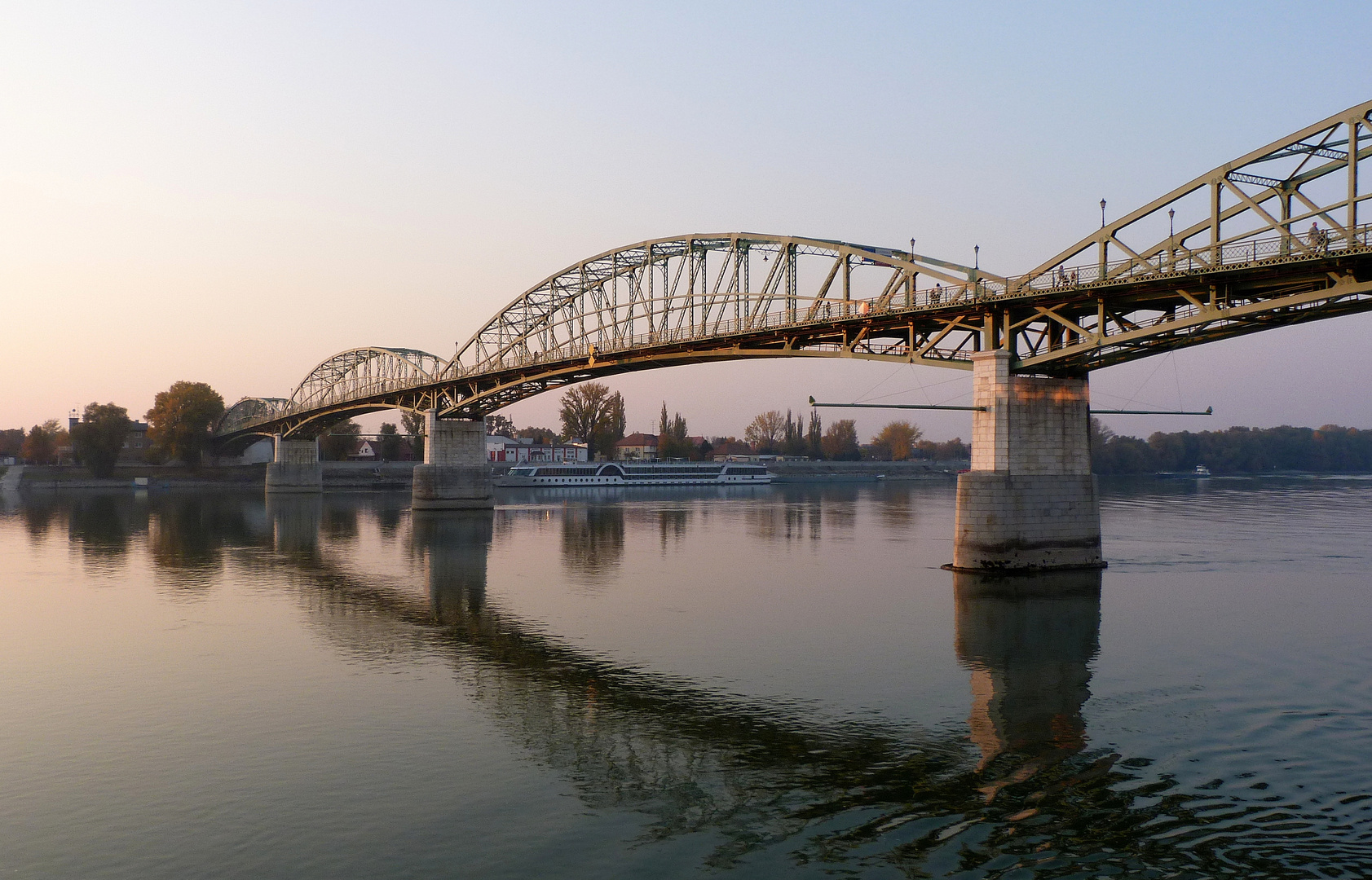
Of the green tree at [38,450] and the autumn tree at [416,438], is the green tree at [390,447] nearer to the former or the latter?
the autumn tree at [416,438]

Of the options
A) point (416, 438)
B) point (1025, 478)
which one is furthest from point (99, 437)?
point (1025, 478)

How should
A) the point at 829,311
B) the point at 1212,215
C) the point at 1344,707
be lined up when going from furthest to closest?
the point at 829,311 < the point at 1212,215 < the point at 1344,707

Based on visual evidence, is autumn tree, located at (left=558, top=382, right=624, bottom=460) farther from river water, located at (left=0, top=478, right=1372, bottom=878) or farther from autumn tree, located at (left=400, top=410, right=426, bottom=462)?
river water, located at (left=0, top=478, right=1372, bottom=878)

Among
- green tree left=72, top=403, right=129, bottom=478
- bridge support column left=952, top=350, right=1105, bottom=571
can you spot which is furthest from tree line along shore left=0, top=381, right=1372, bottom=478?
bridge support column left=952, top=350, right=1105, bottom=571

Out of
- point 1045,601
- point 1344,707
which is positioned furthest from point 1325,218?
point 1344,707

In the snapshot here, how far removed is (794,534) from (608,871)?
4277cm

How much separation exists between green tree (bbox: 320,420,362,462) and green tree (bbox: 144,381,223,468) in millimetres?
15060

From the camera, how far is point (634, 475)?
12362cm

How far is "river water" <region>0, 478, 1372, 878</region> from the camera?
37.3 ft

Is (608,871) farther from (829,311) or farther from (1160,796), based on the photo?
(829,311)

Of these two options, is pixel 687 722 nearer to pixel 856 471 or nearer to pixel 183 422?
pixel 183 422

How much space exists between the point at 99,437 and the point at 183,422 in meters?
10.4

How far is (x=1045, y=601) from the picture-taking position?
28766mm

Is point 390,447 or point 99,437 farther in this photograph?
point 390,447
